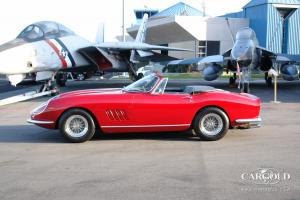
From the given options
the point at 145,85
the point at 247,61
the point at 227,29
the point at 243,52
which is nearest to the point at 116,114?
the point at 145,85

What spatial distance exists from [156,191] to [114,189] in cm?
52

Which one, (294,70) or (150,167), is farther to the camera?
(294,70)

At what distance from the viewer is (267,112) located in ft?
39.5

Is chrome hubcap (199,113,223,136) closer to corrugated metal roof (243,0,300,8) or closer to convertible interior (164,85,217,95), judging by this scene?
convertible interior (164,85,217,95)

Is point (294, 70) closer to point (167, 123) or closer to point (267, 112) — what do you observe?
point (267, 112)

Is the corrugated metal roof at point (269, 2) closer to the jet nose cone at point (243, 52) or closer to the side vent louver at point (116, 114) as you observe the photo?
the jet nose cone at point (243, 52)

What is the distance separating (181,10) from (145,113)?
82296 mm

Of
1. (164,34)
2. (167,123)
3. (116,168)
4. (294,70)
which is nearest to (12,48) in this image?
(167,123)

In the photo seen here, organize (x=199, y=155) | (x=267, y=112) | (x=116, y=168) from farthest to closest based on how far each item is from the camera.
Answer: (x=267, y=112)
(x=199, y=155)
(x=116, y=168)

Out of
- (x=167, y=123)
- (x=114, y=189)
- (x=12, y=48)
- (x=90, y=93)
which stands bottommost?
(x=114, y=189)

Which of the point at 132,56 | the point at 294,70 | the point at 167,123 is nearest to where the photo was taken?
the point at 167,123

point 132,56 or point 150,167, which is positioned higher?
point 132,56

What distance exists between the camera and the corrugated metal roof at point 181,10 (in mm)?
87188

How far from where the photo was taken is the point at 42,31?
16.7m
